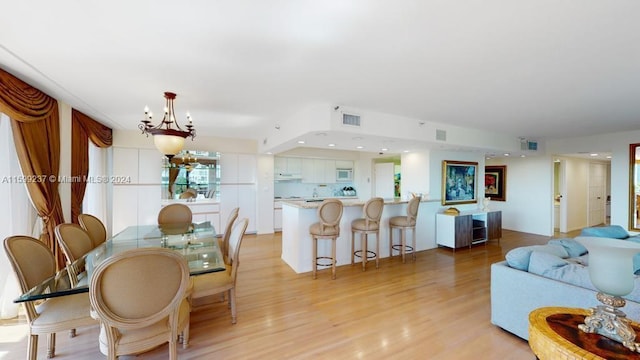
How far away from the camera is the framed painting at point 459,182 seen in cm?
552

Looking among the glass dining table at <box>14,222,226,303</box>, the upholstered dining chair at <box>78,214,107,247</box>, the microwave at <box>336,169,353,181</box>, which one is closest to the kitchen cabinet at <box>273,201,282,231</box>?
the microwave at <box>336,169,353,181</box>

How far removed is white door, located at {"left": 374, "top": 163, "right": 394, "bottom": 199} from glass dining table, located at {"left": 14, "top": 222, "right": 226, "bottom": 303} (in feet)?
18.0

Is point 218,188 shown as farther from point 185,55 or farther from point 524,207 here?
point 524,207

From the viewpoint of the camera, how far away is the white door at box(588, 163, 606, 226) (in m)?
7.74

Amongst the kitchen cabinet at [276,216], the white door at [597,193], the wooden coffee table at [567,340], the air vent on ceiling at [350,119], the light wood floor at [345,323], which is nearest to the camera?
the wooden coffee table at [567,340]

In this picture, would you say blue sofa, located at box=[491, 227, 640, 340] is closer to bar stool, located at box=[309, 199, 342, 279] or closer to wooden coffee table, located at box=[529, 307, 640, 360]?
wooden coffee table, located at box=[529, 307, 640, 360]

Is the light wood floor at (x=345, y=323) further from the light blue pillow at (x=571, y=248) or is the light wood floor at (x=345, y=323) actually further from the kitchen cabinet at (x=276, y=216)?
the kitchen cabinet at (x=276, y=216)

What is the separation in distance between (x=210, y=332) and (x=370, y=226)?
2.56 m

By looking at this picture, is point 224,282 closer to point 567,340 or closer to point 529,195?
point 567,340

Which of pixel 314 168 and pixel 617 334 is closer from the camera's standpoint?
pixel 617 334

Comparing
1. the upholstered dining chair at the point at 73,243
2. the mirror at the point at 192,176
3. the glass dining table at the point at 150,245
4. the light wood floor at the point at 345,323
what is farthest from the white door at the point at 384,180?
the upholstered dining chair at the point at 73,243

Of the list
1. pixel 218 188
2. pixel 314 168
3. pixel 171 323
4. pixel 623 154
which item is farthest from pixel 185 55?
pixel 623 154

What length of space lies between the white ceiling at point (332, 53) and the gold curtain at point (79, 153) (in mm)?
406

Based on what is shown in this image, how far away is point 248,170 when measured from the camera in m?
6.56
